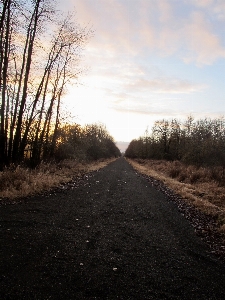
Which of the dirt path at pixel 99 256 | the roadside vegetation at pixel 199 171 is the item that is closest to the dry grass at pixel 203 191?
the roadside vegetation at pixel 199 171

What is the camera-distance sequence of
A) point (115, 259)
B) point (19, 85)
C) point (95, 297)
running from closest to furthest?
point (95, 297), point (115, 259), point (19, 85)

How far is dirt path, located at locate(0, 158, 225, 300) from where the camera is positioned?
3783 mm

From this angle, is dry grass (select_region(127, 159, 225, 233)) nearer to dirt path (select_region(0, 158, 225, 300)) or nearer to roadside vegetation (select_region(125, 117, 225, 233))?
roadside vegetation (select_region(125, 117, 225, 233))

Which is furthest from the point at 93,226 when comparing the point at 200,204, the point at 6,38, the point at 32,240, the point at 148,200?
the point at 6,38

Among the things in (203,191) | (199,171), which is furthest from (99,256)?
(199,171)

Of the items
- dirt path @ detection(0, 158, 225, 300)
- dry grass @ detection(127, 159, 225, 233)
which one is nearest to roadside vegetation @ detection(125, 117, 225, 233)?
dry grass @ detection(127, 159, 225, 233)

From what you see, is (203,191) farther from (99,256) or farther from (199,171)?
(99,256)

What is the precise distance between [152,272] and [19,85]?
579 inches

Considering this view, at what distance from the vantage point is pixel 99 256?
16.1 ft

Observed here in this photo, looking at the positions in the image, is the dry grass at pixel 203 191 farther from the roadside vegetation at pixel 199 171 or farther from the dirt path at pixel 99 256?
the dirt path at pixel 99 256

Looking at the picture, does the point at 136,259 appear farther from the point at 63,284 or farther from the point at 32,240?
the point at 32,240

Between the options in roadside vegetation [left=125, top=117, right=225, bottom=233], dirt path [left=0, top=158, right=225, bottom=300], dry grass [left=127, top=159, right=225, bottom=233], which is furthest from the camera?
roadside vegetation [left=125, top=117, right=225, bottom=233]

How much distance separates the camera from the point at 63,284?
3.78 meters

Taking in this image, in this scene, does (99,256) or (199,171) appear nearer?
(99,256)
